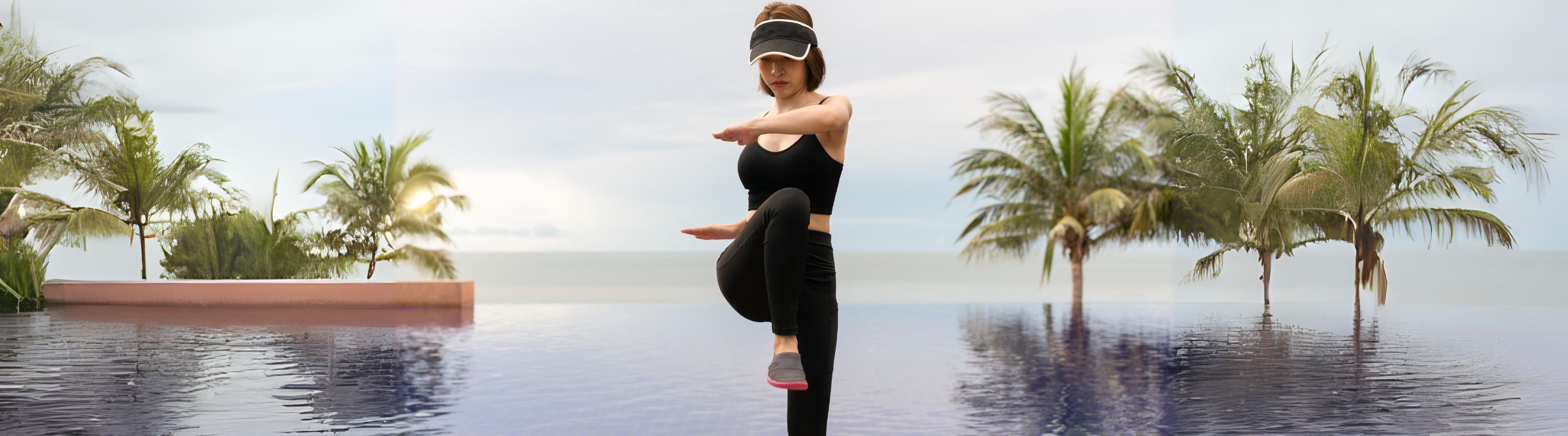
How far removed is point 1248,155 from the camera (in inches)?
546

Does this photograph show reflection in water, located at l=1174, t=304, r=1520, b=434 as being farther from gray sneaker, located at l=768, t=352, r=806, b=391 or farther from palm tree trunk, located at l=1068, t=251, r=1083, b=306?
palm tree trunk, located at l=1068, t=251, r=1083, b=306

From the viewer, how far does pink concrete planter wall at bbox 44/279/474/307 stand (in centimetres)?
1683

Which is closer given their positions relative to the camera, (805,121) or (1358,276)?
(805,121)

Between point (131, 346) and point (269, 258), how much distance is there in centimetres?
750

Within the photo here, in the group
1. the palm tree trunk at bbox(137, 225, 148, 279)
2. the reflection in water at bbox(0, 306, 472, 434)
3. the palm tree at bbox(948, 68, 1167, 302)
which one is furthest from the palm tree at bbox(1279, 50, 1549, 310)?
the palm tree trunk at bbox(137, 225, 148, 279)

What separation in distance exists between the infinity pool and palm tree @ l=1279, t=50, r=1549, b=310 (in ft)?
4.57

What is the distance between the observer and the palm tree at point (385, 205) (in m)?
18.9

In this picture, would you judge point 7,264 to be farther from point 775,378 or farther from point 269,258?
point 775,378

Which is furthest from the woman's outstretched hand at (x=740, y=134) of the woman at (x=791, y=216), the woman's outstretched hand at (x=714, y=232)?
the woman's outstretched hand at (x=714, y=232)

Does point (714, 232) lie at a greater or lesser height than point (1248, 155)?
lesser

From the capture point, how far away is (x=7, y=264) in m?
16.3

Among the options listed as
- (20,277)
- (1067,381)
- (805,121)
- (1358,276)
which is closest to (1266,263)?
(1358,276)

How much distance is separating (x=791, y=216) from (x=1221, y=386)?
22.5ft

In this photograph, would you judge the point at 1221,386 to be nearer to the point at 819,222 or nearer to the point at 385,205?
the point at 819,222
